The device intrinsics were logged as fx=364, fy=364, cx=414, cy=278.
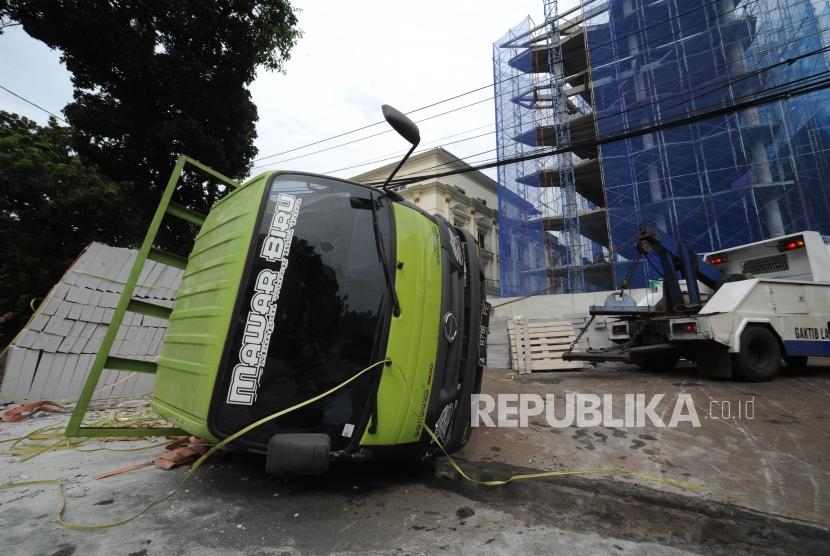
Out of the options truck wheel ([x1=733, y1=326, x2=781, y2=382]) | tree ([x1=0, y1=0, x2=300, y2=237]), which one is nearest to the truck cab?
truck wheel ([x1=733, y1=326, x2=781, y2=382])

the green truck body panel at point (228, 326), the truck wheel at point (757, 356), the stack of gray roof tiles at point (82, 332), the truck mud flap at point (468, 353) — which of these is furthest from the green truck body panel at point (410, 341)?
the stack of gray roof tiles at point (82, 332)

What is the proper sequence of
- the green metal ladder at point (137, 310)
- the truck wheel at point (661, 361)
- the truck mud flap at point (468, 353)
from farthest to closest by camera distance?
the truck wheel at point (661, 361)
the truck mud flap at point (468, 353)
the green metal ladder at point (137, 310)

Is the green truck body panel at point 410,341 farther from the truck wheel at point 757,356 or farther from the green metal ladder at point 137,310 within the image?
the truck wheel at point 757,356

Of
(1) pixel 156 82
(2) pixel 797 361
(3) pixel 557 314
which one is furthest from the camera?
(3) pixel 557 314

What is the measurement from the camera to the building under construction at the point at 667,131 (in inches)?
520

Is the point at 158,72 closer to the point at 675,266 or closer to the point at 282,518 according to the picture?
the point at 282,518

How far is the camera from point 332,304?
2.14m

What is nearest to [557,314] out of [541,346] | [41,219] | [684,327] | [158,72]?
[541,346]

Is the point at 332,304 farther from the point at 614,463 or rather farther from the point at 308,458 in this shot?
the point at 614,463

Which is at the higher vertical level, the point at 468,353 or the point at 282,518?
the point at 468,353

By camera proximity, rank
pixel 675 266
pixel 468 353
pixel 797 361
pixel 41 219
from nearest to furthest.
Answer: pixel 468 353
pixel 797 361
pixel 675 266
pixel 41 219

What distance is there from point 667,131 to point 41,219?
25.6 m

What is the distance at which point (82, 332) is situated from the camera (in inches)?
237

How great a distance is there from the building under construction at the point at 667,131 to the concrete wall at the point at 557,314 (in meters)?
1.92
